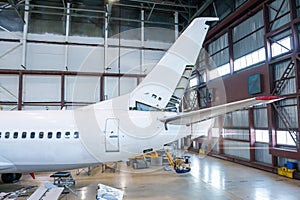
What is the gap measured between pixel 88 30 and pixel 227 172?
14.9 metres

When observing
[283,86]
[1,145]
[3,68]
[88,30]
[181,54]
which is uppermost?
[88,30]

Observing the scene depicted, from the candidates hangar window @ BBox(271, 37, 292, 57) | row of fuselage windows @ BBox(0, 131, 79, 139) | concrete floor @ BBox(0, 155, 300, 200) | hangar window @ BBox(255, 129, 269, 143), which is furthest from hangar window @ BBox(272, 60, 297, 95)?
row of fuselage windows @ BBox(0, 131, 79, 139)

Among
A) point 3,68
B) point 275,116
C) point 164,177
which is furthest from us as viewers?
point 3,68

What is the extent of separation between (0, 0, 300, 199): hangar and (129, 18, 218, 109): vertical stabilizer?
1.83 m

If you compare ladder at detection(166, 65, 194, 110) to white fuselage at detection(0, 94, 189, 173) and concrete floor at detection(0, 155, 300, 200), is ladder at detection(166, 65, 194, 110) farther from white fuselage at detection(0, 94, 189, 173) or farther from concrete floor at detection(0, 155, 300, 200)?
concrete floor at detection(0, 155, 300, 200)

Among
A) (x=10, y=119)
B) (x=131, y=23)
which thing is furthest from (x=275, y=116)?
(x=131, y=23)

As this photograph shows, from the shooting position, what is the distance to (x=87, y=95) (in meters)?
18.2

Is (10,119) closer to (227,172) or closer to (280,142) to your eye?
(227,172)

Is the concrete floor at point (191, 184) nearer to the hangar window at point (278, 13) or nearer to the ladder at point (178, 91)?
the ladder at point (178, 91)

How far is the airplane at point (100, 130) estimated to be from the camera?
8.21 m

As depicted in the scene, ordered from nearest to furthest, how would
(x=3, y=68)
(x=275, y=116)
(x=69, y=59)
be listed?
(x=275, y=116) → (x=3, y=68) → (x=69, y=59)

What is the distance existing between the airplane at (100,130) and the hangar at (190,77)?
2.61ft

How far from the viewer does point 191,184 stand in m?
9.51

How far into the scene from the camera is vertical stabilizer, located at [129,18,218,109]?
28.8 feet
